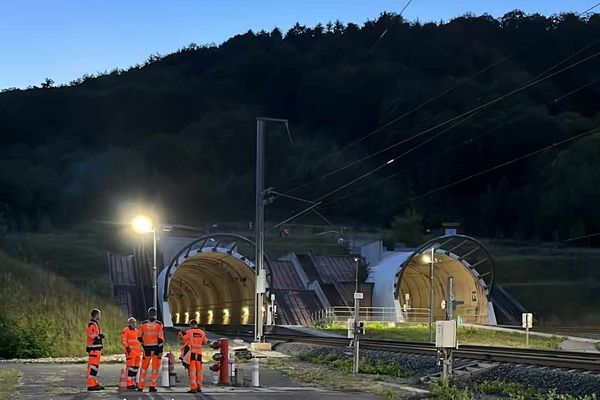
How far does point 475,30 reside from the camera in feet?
353

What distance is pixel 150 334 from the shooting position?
15625mm

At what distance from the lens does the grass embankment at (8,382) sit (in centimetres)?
1430

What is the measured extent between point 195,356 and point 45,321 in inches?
495

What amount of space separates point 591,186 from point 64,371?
7081cm

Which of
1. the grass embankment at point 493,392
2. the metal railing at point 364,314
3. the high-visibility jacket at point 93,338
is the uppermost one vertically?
the high-visibility jacket at point 93,338

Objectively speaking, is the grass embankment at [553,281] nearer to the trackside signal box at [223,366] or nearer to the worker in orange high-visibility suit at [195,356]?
the trackside signal box at [223,366]

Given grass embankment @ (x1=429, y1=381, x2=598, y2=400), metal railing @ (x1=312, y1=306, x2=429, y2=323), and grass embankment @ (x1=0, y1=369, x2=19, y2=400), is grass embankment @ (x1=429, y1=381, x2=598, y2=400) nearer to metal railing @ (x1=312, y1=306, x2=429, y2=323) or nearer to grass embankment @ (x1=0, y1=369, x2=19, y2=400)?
grass embankment @ (x1=0, y1=369, x2=19, y2=400)

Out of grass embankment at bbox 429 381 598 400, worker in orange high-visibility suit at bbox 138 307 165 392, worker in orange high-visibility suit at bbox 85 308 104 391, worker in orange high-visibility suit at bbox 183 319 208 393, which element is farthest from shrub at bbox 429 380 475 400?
worker in orange high-visibility suit at bbox 85 308 104 391

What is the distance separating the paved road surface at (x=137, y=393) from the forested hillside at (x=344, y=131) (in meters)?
57.5

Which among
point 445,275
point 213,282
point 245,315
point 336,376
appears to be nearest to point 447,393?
point 336,376

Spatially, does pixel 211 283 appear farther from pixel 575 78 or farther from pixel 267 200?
pixel 575 78

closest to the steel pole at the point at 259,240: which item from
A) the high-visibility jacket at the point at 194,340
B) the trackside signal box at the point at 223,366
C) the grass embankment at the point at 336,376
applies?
the grass embankment at the point at 336,376

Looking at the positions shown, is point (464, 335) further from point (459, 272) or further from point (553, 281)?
point (553, 281)

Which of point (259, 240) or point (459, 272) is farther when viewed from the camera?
point (459, 272)
